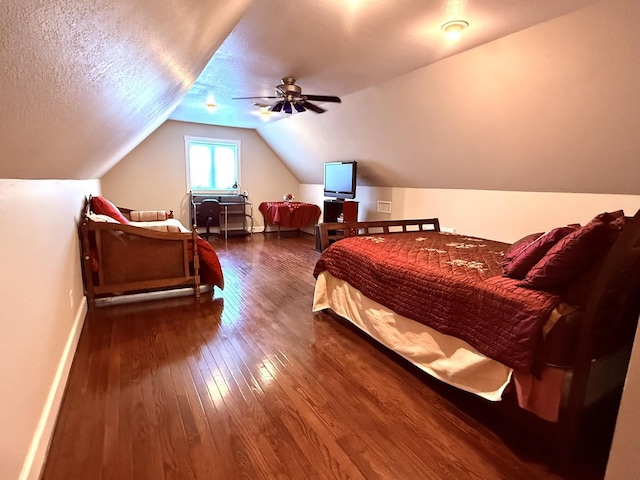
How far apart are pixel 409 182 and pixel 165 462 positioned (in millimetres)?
4295

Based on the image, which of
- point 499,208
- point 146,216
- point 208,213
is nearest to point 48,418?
point 146,216

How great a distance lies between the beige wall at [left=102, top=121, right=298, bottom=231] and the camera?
626cm

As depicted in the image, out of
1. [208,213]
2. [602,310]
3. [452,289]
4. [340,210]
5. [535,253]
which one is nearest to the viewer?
[602,310]

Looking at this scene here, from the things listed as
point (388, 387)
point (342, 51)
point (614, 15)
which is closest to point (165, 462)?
point (388, 387)

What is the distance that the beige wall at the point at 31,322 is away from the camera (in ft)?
3.78

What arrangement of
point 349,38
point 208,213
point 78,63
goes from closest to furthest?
point 78,63
point 349,38
point 208,213

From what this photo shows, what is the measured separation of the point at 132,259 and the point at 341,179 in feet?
10.9

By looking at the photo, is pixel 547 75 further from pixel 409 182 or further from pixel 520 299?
pixel 409 182

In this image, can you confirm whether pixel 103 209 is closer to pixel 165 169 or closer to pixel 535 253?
pixel 165 169

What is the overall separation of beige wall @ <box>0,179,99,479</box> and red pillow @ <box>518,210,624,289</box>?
7.04 feet

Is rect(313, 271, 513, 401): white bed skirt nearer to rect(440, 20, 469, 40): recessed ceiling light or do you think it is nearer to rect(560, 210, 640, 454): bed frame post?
rect(560, 210, 640, 454): bed frame post

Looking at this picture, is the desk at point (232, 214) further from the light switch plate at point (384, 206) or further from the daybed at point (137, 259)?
the daybed at point (137, 259)

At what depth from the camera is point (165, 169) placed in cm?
654

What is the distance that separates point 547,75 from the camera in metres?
2.44
